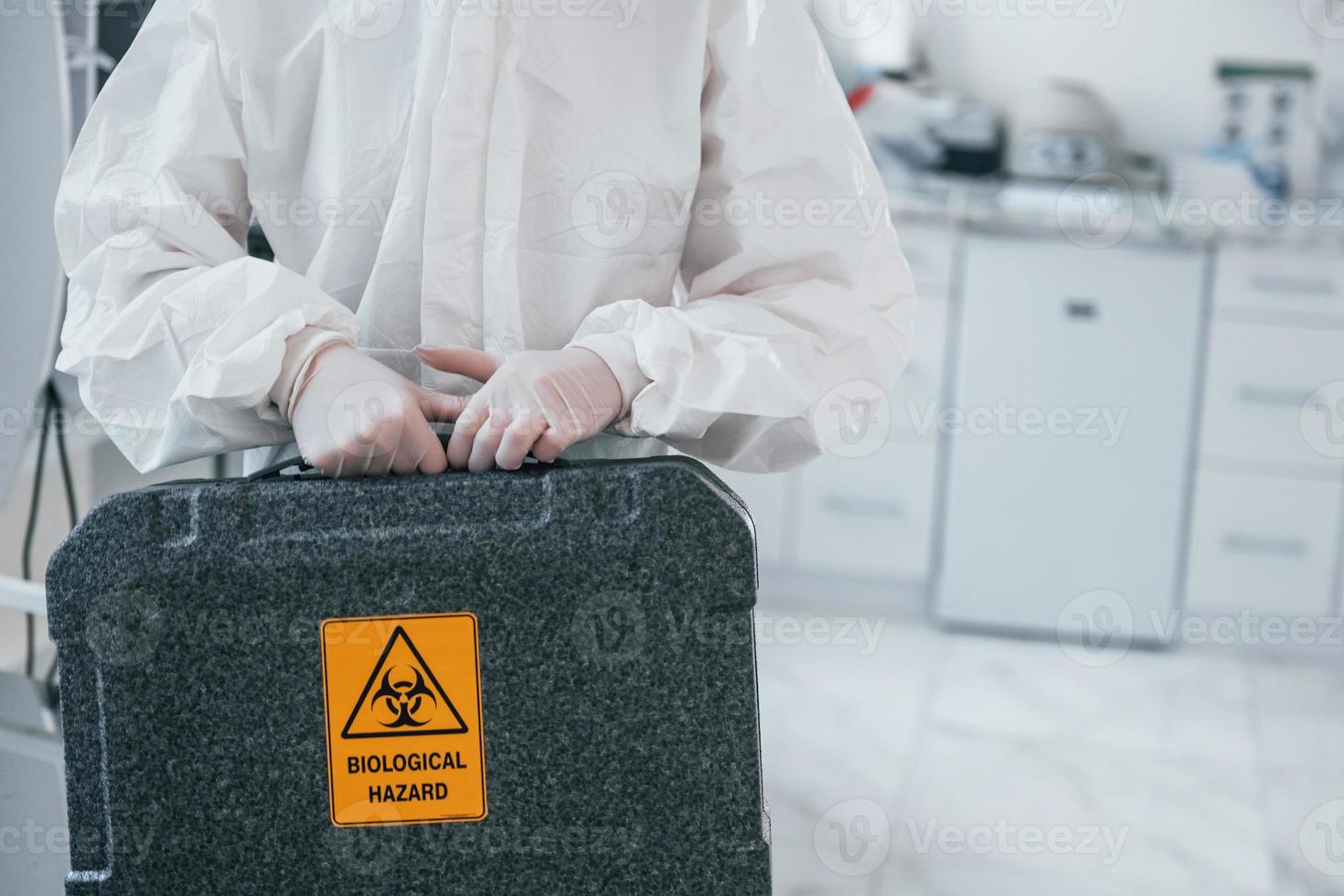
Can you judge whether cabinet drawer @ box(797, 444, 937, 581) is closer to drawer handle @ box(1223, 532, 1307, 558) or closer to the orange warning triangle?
drawer handle @ box(1223, 532, 1307, 558)

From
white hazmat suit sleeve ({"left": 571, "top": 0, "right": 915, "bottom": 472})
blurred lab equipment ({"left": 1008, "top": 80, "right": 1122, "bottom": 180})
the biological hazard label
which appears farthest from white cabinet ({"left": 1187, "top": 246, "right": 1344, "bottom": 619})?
the biological hazard label

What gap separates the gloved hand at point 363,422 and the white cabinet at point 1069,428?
1.99m

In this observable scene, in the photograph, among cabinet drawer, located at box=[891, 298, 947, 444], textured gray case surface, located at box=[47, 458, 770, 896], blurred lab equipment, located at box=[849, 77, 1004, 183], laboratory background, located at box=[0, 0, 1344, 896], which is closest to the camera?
textured gray case surface, located at box=[47, 458, 770, 896]

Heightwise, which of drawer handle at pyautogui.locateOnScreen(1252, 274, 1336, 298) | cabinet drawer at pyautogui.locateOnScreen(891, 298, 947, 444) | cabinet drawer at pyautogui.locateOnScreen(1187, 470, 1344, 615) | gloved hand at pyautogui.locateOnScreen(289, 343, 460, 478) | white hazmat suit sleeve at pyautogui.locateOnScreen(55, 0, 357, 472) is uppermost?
white hazmat suit sleeve at pyautogui.locateOnScreen(55, 0, 357, 472)

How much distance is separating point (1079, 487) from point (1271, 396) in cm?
40

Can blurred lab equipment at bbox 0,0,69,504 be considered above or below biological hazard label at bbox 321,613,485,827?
above

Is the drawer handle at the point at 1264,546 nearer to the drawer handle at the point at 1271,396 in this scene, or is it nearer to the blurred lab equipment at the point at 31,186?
the drawer handle at the point at 1271,396

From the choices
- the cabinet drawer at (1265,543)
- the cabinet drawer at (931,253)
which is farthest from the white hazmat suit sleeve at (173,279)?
the cabinet drawer at (1265,543)

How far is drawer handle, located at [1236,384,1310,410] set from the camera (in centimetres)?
241

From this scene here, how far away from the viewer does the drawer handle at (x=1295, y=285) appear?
2.37 meters

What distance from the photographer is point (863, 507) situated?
262 centimetres

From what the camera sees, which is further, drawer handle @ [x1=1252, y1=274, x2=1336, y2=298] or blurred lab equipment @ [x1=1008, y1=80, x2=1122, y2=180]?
blurred lab equipment @ [x1=1008, y1=80, x2=1122, y2=180]

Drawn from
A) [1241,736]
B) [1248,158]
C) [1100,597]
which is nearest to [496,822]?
[1241,736]

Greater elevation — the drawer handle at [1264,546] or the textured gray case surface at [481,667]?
the textured gray case surface at [481,667]
